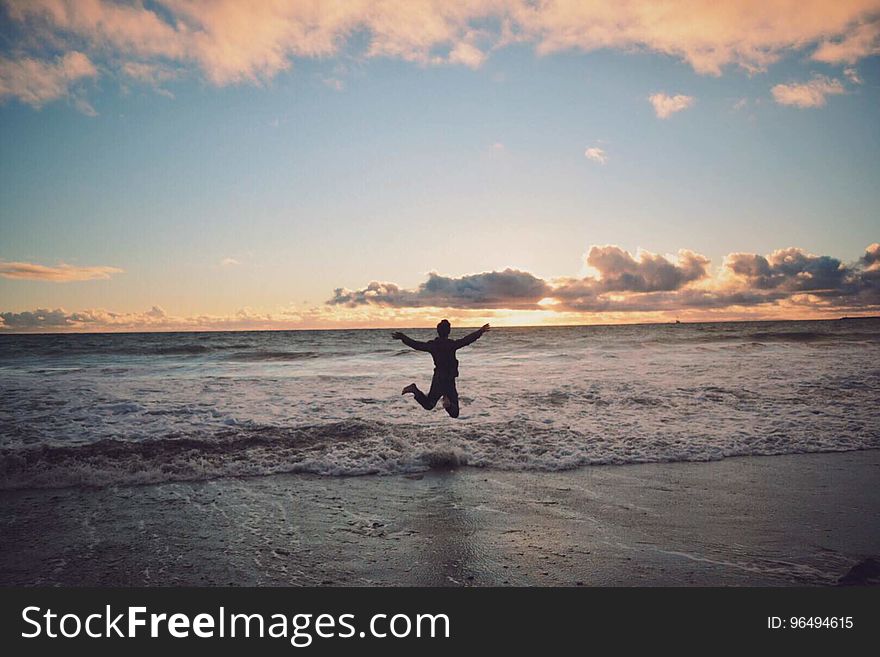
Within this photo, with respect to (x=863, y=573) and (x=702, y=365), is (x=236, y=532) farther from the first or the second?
(x=702, y=365)

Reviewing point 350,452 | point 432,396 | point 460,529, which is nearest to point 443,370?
point 432,396

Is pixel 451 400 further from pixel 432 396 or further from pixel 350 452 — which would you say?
pixel 350 452

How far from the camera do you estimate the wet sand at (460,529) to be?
4.84m

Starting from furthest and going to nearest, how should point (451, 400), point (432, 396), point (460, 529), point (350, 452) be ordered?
1. point (350, 452)
2. point (432, 396)
3. point (451, 400)
4. point (460, 529)

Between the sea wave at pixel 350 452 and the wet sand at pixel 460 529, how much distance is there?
55 centimetres

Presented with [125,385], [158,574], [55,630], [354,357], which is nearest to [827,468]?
[158,574]

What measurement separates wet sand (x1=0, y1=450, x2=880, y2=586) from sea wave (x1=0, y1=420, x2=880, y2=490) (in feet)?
1.81

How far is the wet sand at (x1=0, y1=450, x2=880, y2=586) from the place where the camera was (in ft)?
15.9

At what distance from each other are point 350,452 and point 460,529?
4.33m

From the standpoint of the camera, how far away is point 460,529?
5973 mm

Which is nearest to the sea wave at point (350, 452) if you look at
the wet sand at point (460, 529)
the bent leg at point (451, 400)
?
the wet sand at point (460, 529)

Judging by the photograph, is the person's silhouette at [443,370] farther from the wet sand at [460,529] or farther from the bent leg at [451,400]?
the wet sand at [460,529]

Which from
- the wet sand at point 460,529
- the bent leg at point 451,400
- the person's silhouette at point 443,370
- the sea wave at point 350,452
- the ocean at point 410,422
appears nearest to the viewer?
the wet sand at point 460,529

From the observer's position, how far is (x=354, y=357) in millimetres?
35781
